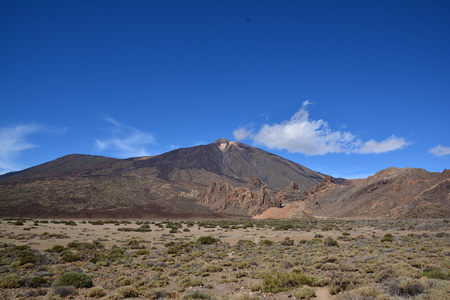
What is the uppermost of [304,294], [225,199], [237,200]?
[225,199]

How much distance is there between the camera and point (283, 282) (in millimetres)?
10523

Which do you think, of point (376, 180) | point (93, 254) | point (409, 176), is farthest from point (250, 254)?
point (376, 180)

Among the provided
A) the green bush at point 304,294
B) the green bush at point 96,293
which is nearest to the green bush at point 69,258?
the green bush at point 96,293

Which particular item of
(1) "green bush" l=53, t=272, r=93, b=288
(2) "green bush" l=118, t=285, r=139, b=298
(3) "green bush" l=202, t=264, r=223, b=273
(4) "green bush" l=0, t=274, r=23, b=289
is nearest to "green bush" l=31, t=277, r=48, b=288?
(4) "green bush" l=0, t=274, r=23, b=289

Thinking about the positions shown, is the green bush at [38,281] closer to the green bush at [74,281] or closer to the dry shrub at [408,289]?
the green bush at [74,281]

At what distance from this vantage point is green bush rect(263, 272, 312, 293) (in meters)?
10.1

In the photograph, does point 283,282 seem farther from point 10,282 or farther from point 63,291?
point 10,282

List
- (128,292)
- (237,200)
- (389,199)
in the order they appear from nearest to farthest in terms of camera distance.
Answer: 1. (128,292)
2. (389,199)
3. (237,200)

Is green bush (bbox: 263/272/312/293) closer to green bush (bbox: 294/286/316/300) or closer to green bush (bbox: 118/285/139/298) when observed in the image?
green bush (bbox: 294/286/316/300)

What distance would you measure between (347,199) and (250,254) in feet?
285

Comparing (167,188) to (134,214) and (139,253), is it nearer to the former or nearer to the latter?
(134,214)

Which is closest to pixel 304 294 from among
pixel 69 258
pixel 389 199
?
pixel 69 258

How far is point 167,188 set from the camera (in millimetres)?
137875

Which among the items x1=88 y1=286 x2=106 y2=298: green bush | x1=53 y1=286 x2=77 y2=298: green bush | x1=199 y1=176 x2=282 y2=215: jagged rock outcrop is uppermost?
x1=199 y1=176 x2=282 y2=215: jagged rock outcrop
